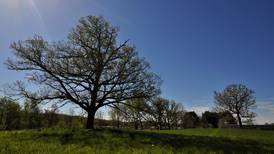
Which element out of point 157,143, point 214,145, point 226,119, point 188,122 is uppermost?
point 226,119

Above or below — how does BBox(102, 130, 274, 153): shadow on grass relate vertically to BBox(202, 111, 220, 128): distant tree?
below

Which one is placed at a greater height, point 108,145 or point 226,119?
point 226,119

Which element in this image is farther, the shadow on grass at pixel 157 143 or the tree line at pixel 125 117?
the tree line at pixel 125 117

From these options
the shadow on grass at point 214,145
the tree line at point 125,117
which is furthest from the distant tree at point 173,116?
the shadow on grass at point 214,145

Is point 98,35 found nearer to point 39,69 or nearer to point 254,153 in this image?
point 39,69

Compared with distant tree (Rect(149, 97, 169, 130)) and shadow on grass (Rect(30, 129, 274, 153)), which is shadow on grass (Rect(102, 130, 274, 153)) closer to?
shadow on grass (Rect(30, 129, 274, 153))

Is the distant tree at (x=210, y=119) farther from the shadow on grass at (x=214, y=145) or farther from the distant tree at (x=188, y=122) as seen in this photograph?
the shadow on grass at (x=214, y=145)

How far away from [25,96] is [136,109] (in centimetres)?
1078

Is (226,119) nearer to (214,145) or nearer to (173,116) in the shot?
(173,116)

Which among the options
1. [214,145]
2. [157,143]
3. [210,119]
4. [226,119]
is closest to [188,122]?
[210,119]

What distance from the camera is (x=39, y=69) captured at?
2369cm

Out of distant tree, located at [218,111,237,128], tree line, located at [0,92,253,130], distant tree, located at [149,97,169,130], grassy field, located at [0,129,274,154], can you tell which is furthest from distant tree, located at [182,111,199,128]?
grassy field, located at [0,129,274,154]

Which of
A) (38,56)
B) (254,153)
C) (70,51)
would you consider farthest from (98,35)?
(254,153)

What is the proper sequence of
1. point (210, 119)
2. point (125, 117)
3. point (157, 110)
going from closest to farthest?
point (125, 117) < point (157, 110) < point (210, 119)
